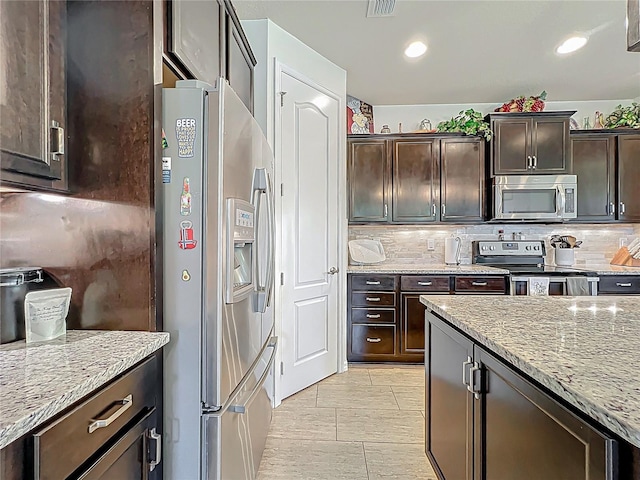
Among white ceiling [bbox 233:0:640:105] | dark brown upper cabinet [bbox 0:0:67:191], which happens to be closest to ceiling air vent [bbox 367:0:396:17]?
white ceiling [bbox 233:0:640:105]

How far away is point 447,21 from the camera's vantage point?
2.74m

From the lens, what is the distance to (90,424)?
2.93 ft

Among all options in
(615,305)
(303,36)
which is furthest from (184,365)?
(303,36)

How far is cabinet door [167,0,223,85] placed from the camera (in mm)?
1393

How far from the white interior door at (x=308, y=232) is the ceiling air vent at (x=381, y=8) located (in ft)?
2.35

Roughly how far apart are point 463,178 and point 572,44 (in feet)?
→ 4.55

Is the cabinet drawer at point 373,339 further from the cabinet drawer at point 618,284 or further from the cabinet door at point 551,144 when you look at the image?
the cabinet door at point 551,144

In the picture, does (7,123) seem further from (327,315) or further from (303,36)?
(327,315)

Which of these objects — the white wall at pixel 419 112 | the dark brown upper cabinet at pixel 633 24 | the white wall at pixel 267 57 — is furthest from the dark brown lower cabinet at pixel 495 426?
the white wall at pixel 419 112

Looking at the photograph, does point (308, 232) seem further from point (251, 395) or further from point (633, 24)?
point (633, 24)

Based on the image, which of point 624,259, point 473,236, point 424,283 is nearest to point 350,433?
point 424,283

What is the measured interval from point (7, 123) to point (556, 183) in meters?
4.18

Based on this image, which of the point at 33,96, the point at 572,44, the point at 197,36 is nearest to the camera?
the point at 33,96

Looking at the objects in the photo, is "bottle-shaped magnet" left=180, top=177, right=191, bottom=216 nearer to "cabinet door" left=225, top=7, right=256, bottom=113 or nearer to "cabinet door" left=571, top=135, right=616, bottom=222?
"cabinet door" left=225, top=7, right=256, bottom=113
